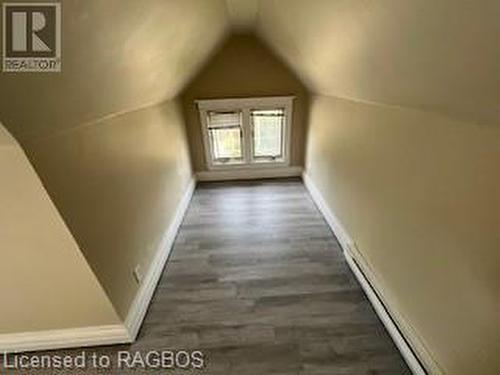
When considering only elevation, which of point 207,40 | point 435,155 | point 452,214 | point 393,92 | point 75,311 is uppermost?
point 207,40

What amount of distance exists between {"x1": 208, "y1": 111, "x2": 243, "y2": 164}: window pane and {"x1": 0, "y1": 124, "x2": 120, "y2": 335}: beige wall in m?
3.17

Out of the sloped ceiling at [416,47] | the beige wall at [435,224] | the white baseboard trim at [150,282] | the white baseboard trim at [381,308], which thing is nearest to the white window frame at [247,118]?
the white baseboard trim at [150,282]

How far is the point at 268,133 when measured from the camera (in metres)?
5.07

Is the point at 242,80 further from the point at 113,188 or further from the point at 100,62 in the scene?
the point at 100,62

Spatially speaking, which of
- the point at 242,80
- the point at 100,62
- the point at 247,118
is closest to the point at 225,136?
the point at 247,118

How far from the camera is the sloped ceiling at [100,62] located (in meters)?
1.14

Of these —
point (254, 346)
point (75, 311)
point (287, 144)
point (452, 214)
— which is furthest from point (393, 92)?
point (287, 144)

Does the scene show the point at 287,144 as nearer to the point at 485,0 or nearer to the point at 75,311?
the point at 75,311

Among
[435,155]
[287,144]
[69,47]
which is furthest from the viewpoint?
[287,144]

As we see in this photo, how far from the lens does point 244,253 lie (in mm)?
3143

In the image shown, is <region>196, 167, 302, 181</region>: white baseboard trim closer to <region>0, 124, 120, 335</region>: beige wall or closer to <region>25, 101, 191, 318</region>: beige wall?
<region>25, 101, 191, 318</region>: beige wall

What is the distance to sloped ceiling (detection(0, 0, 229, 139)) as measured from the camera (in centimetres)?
114

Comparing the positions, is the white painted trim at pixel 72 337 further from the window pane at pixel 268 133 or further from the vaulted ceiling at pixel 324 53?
the window pane at pixel 268 133

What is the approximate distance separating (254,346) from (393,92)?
147 cm
